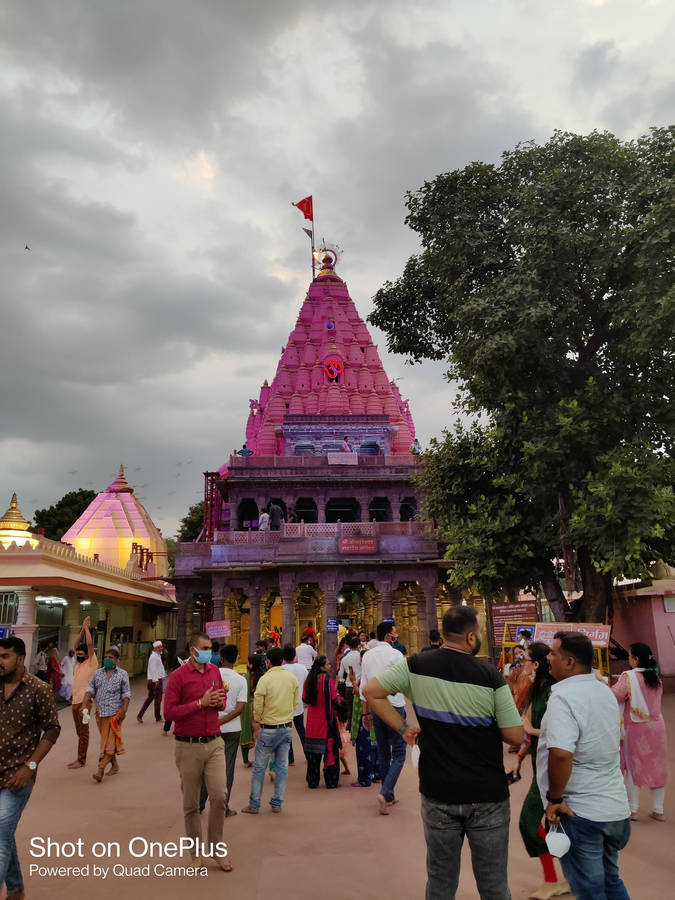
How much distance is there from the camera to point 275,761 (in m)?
6.93

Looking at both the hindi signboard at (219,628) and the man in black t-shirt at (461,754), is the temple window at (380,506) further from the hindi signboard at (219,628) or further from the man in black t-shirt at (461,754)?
the man in black t-shirt at (461,754)

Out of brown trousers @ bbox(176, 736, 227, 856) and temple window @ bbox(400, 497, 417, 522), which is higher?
temple window @ bbox(400, 497, 417, 522)

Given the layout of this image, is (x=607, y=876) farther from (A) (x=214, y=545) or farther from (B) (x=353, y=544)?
(A) (x=214, y=545)

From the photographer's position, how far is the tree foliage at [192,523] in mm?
51094

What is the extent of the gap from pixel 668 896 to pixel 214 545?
75.8 feet

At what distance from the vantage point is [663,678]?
16.7 m

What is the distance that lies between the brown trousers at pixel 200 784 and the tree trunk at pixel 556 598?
12799mm

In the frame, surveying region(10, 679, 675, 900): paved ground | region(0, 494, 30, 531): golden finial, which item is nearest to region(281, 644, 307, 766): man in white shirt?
region(10, 679, 675, 900): paved ground

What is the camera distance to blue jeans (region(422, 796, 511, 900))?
3.15 metres

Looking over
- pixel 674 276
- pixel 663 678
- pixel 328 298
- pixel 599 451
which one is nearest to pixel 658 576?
pixel 663 678

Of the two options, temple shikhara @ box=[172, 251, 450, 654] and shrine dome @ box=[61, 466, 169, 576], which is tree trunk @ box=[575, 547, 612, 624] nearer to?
temple shikhara @ box=[172, 251, 450, 654]

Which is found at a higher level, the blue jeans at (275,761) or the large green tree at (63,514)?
the large green tree at (63,514)

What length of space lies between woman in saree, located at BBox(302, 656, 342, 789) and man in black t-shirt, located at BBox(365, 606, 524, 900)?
Result: 15.6 ft

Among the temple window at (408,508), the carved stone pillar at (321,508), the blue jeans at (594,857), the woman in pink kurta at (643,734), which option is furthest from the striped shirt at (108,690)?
the temple window at (408,508)
